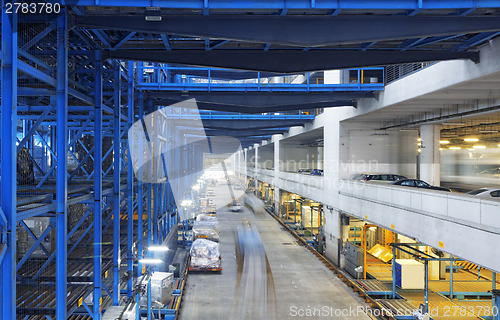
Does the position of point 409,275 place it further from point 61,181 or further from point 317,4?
point 61,181

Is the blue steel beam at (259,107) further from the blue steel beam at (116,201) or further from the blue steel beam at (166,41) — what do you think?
the blue steel beam at (166,41)

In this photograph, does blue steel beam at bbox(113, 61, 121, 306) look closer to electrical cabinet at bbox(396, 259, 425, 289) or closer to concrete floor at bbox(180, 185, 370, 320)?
concrete floor at bbox(180, 185, 370, 320)

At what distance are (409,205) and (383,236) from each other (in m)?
10.9

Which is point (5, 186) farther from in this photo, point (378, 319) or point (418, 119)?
point (418, 119)

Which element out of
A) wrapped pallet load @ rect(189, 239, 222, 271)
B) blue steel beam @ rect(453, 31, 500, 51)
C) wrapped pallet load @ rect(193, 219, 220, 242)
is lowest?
wrapped pallet load @ rect(189, 239, 222, 271)

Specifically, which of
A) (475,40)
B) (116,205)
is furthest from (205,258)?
(475,40)

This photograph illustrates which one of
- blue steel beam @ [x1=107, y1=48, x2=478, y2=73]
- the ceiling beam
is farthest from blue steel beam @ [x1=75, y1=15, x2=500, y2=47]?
the ceiling beam

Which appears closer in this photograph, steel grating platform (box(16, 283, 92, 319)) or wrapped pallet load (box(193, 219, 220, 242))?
steel grating platform (box(16, 283, 92, 319))

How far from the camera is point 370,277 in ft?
68.9

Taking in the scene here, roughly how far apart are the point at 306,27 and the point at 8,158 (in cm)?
761

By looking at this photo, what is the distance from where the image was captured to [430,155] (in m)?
20.4

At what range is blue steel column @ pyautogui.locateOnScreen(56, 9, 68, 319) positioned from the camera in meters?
7.84

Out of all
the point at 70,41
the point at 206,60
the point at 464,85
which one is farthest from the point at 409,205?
the point at 70,41

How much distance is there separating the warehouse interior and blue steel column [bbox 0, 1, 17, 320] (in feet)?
0.08
